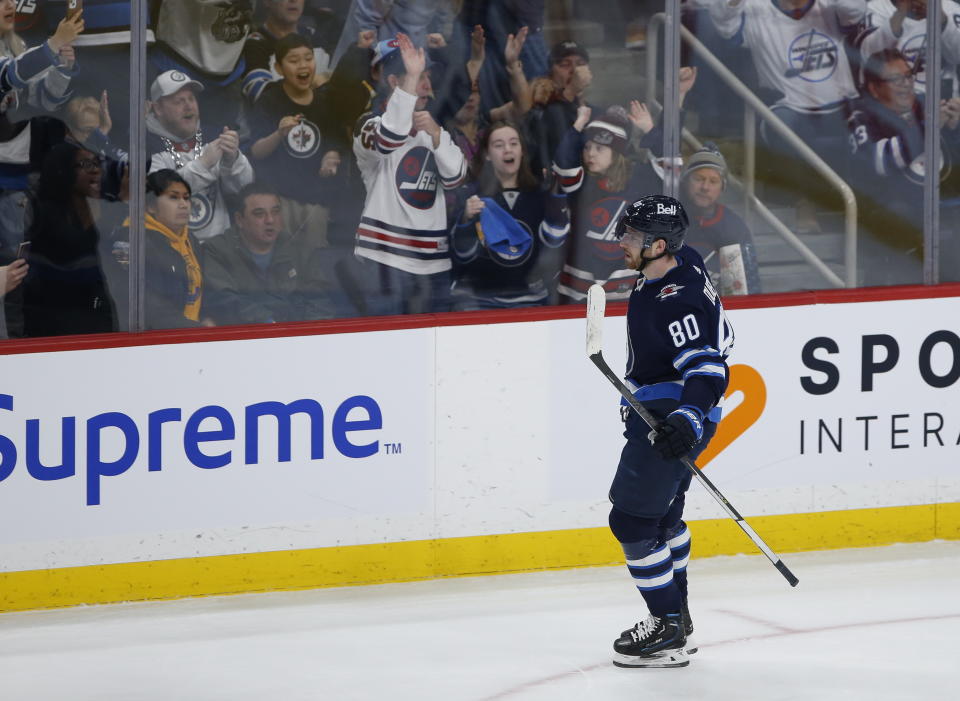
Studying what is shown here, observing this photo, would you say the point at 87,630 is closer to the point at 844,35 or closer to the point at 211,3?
the point at 211,3

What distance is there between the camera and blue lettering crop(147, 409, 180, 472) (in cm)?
481

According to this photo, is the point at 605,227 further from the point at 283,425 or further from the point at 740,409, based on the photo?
the point at 283,425

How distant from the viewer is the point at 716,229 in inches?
224

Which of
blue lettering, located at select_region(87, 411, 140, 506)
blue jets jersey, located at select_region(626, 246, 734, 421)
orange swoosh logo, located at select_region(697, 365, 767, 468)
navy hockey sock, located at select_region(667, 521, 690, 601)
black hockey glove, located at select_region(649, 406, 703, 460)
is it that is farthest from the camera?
orange swoosh logo, located at select_region(697, 365, 767, 468)

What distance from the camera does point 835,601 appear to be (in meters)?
5.04

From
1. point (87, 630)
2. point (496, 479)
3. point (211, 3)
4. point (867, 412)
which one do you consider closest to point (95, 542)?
point (87, 630)

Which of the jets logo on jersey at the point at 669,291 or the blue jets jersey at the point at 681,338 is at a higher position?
the jets logo on jersey at the point at 669,291

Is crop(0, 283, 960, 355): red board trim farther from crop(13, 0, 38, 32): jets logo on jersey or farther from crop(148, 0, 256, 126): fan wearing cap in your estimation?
crop(13, 0, 38, 32): jets logo on jersey

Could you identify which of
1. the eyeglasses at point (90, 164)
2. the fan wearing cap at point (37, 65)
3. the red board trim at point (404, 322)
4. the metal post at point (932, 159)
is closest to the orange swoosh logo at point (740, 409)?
the red board trim at point (404, 322)

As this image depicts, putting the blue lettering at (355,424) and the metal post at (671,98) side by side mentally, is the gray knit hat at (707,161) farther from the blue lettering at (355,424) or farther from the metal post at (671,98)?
the blue lettering at (355,424)

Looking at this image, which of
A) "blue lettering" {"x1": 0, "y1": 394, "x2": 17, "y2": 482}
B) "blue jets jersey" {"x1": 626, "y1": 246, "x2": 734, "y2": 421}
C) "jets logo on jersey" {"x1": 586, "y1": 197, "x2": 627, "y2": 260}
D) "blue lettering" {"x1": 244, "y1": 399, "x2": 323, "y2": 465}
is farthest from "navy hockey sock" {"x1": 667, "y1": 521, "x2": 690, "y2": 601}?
"blue lettering" {"x1": 0, "y1": 394, "x2": 17, "y2": 482}

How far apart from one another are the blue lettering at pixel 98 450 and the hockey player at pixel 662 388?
1.48m

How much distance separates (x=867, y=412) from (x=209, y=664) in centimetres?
256

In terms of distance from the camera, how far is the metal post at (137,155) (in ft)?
16.0
